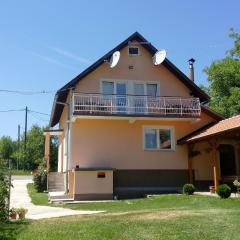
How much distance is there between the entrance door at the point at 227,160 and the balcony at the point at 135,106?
107 inches

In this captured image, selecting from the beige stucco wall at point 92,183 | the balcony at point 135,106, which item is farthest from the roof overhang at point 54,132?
the beige stucco wall at point 92,183

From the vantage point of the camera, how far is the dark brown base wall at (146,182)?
22.9 metres

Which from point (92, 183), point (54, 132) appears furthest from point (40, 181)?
point (92, 183)

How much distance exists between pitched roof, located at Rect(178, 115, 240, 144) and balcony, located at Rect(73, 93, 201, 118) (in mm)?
1051

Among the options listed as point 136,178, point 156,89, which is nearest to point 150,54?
point 156,89

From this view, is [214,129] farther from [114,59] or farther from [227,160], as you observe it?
[114,59]

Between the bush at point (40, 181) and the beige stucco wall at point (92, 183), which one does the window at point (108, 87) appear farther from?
the bush at point (40, 181)

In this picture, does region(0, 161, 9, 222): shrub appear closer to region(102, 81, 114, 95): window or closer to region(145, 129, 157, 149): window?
region(102, 81, 114, 95): window

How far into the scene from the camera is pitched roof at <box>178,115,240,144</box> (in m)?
19.4

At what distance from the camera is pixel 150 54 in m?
25.0

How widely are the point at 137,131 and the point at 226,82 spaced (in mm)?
23594

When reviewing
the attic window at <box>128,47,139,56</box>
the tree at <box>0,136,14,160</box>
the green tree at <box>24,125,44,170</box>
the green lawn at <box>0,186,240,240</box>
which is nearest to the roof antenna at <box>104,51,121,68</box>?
the attic window at <box>128,47,139,56</box>

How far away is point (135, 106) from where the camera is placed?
23.4 m

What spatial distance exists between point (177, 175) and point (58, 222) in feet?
42.7
